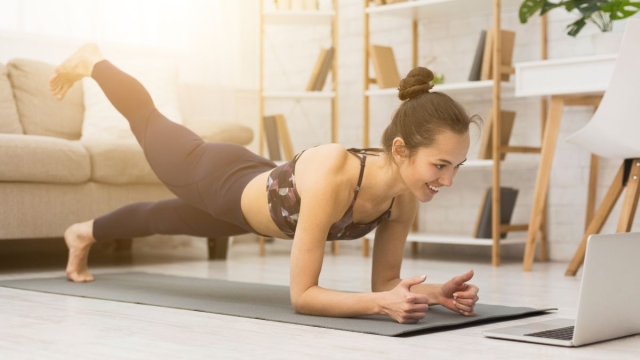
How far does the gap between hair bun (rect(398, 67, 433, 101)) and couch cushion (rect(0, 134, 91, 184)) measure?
5.68 ft

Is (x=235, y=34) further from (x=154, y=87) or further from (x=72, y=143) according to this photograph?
(x=72, y=143)

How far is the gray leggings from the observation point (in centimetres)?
228

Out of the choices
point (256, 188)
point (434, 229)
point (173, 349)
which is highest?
point (256, 188)

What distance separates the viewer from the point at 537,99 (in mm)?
3820

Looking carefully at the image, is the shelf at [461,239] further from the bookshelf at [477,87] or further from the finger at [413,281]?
the finger at [413,281]

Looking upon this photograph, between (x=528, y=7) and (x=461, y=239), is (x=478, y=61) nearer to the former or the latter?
(x=528, y=7)

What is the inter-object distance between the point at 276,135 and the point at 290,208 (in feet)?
7.95

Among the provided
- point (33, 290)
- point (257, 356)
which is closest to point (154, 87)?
point (33, 290)

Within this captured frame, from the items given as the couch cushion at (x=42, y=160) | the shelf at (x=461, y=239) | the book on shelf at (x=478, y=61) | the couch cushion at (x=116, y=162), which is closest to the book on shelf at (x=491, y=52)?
the book on shelf at (x=478, y=61)

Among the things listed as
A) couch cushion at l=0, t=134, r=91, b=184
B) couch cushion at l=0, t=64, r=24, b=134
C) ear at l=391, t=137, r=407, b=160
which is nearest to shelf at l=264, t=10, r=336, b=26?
couch cushion at l=0, t=64, r=24, b=134

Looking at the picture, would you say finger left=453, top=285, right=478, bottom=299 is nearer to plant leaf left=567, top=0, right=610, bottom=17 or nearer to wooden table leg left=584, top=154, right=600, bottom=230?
plant leaf left=567, top=0, right=610, bottom=17

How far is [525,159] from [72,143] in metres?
2.05

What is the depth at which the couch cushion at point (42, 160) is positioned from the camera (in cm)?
298

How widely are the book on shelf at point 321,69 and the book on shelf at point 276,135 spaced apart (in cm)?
23
